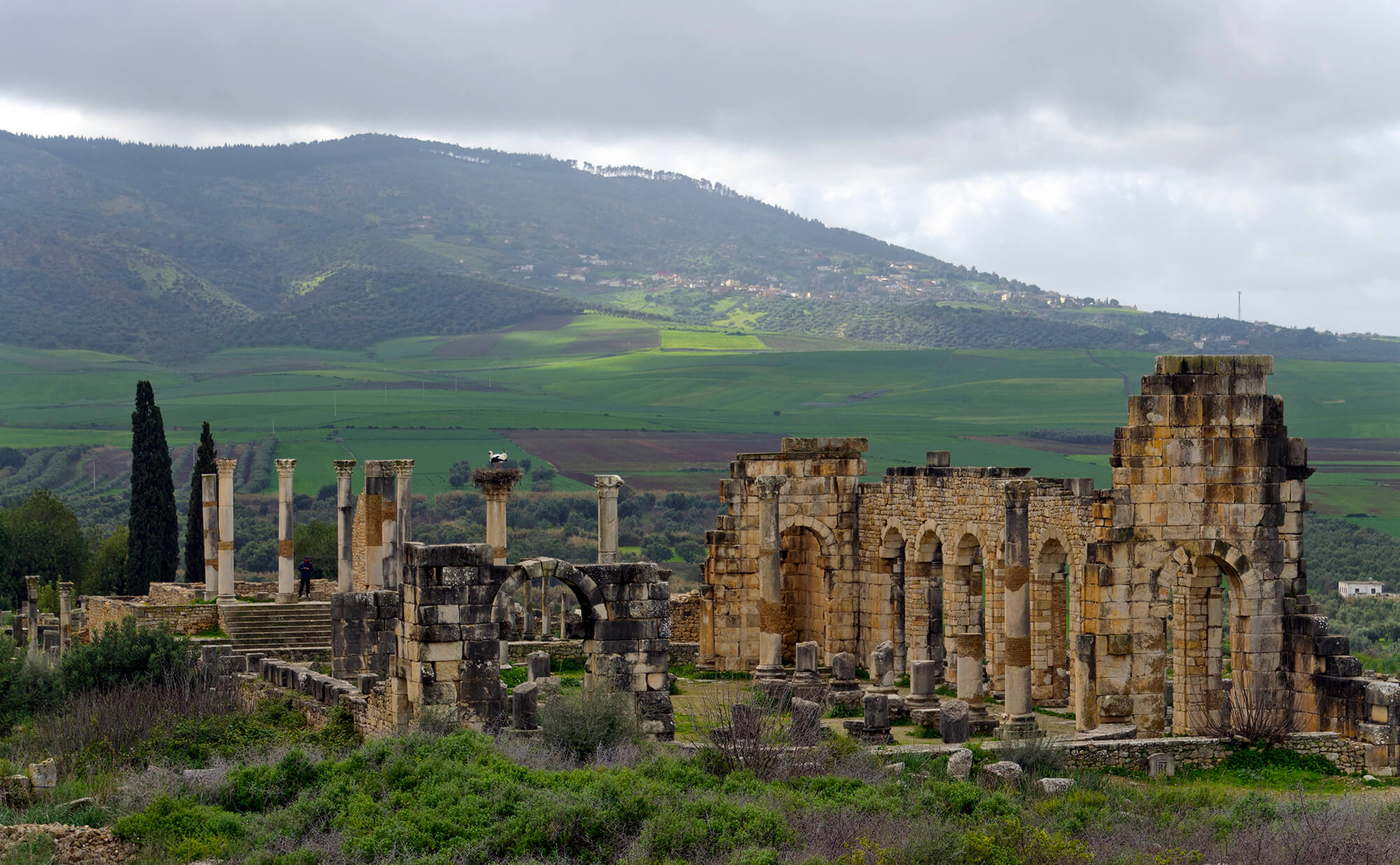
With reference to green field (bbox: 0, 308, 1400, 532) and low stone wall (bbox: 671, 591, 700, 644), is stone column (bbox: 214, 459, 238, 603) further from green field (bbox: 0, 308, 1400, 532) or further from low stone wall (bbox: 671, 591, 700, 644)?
green field (bbox: 0, 308, 1400, 532)

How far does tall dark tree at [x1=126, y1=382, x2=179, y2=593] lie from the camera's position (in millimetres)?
53531

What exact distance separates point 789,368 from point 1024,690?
432ft

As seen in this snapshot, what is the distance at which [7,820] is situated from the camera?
20.2 meters

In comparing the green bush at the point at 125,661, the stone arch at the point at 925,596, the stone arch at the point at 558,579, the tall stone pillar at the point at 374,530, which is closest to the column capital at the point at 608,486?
the tall stone pillar at the point at 374,530

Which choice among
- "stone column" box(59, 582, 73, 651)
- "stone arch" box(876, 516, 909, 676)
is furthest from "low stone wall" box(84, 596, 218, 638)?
"stone arch" box(876, 516, 909, 676)

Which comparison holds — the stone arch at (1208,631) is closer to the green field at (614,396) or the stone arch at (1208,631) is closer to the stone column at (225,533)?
the stone column at (225,533)

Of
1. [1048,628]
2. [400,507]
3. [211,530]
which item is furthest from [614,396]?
[1048,628]

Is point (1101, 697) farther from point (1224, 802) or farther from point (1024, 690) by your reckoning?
point (1224, 802)

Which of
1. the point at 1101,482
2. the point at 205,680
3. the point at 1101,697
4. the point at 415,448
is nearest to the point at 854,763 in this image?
the point at 1101,697

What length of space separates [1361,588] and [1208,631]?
4359 centimetres

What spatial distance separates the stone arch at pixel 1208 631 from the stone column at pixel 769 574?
8289 millimetres

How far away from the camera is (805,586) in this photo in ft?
124

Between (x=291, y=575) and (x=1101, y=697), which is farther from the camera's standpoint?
(x=291, y=575)

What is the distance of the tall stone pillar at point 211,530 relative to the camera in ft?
148
